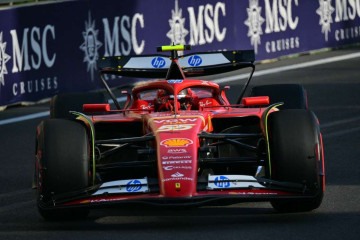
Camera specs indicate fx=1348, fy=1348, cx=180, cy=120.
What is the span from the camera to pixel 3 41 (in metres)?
19.6

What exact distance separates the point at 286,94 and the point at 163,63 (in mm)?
1239

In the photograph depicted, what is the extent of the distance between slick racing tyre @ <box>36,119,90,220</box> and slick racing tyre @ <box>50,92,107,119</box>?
2.38 meters

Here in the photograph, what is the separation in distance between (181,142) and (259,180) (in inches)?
26.5

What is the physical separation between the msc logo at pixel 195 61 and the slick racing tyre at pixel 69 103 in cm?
94

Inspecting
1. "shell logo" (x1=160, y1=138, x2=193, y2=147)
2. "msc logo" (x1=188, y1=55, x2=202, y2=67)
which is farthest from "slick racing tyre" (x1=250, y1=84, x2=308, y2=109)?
"shell logo" (x1=160, y1=138, x2=193, y2=147)

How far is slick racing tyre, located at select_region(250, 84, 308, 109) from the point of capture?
506 inches

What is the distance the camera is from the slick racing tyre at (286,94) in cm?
1284

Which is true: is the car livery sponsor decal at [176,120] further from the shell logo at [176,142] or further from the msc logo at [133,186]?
the msc logo at [133,186]

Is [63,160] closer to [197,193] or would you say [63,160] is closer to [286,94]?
[197,193]

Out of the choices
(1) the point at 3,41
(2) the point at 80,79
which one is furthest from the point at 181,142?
(2) the point at 80,79

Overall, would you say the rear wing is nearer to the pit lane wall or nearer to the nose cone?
the nose cone

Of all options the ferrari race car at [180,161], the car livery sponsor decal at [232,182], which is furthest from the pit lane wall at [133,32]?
the car livery sponsor decal at [232,182]

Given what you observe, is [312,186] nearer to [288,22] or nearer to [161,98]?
[161,98]

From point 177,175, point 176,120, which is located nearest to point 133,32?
point 176,120
